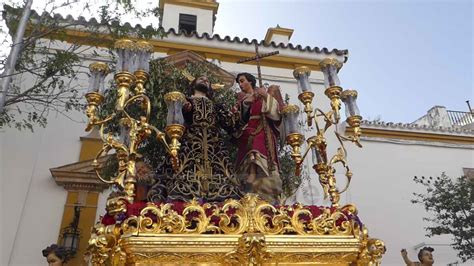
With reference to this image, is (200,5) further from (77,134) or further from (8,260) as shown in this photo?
(8,260)

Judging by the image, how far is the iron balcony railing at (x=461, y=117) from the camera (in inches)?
479

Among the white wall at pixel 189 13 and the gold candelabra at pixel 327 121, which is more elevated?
the white wall at pixel 189 13

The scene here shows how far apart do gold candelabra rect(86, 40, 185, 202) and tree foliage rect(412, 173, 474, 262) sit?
5.60 m

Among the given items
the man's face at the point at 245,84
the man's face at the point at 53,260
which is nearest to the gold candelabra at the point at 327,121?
the man's face at the point at 245,84

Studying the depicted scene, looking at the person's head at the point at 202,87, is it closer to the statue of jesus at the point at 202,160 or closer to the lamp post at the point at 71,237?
the statue of jesus at the point at 202,160

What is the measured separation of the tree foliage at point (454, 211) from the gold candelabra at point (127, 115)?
220 inches

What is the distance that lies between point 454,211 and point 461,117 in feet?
Answer: 19.9

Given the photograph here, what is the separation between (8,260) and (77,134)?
221 cm

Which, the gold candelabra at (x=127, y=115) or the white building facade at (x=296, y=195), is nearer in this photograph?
the gold candelabra at (x=127, y=115)

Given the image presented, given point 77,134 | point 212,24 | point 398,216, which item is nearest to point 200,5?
point 212,24

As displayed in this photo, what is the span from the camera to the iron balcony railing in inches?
479

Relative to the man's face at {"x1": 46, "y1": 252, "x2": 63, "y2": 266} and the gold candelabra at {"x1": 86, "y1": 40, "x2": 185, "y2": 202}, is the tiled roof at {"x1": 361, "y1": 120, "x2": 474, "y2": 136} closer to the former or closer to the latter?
the gold candelabra at {"x1": 86, "y1": 40, "x2": 185, "y2": 202}

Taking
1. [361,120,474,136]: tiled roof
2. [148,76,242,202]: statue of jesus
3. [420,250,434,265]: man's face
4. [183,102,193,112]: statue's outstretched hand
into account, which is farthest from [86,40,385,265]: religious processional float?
[361,120,474,136]: tiled roof

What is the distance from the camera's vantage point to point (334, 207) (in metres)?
3.09
